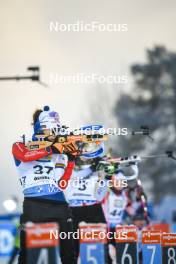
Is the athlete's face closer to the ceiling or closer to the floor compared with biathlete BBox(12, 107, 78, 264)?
closer to the floor

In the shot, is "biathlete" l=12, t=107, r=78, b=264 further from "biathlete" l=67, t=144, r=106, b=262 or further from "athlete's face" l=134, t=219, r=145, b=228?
"athlete's face" l=134, t=219, r=145, b=228

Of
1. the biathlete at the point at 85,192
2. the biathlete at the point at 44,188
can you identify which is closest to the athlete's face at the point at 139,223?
the biathlete at the point at 85,192

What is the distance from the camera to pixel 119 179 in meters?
13.6

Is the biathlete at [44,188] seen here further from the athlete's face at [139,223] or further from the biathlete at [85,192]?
the athlete's face at [139,223]

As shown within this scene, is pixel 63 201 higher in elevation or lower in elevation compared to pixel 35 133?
lower

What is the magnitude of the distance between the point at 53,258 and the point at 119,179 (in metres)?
5.59

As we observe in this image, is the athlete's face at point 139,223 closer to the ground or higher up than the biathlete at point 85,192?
closer to the ground

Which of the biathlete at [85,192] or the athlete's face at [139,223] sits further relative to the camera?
the athlete's face at [139,223]

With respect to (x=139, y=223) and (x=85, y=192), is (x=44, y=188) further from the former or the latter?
(x=139, y=223)

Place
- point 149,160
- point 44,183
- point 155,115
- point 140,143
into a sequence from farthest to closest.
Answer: point 149,160
point 155,115
point 140,143
point 44,183

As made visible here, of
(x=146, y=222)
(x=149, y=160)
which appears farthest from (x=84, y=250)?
(x=149, y=160)

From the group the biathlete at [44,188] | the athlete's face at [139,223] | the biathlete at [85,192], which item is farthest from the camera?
the athlete's face at [139,223]

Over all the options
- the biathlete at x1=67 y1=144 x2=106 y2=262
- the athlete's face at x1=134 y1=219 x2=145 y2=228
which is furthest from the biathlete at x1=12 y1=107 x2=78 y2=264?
the athlete's face at x1=134 y1=219 x2=145 y2=228

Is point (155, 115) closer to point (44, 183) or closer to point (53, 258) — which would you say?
point (44, 183)
